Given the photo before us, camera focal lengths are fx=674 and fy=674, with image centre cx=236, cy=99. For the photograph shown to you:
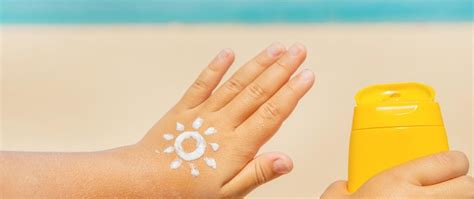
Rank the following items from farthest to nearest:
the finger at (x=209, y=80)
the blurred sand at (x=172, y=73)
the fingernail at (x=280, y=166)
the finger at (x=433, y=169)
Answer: the blurred sand at (x=172, y=73), the finger at (x=209, y=80), the fingernail at (x=280, y=166), the finger at (x=433, y=169)

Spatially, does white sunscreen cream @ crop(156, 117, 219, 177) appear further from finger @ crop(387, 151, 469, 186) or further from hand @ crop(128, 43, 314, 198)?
finger @ crop(387, 151, 469, 186)

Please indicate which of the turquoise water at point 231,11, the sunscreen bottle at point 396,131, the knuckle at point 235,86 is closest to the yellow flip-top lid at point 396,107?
the sunscreen bottle at point 396,131

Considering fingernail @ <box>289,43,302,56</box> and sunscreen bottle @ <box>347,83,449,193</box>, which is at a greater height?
fingernail @ <box>289,43,302,56</box>

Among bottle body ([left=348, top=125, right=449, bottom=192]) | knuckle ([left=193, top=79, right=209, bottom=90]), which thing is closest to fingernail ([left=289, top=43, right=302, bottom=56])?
knuckle ([left=193, top=79, right=209, bottom=90])

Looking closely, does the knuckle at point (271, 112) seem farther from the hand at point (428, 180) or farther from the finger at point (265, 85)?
the hand at point (428, 180)

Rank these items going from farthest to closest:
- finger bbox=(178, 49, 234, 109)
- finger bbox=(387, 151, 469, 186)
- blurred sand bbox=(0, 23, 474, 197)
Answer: blurred sand bbox=(0, 23, 474, 197) < finger bbox=(178, 49, 234, 109) < finger bbox=(387, 151, 469, 186)

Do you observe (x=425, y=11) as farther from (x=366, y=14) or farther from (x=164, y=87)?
(x=164, y=87)

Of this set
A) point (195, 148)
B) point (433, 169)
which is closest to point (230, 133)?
point (195, 148)
